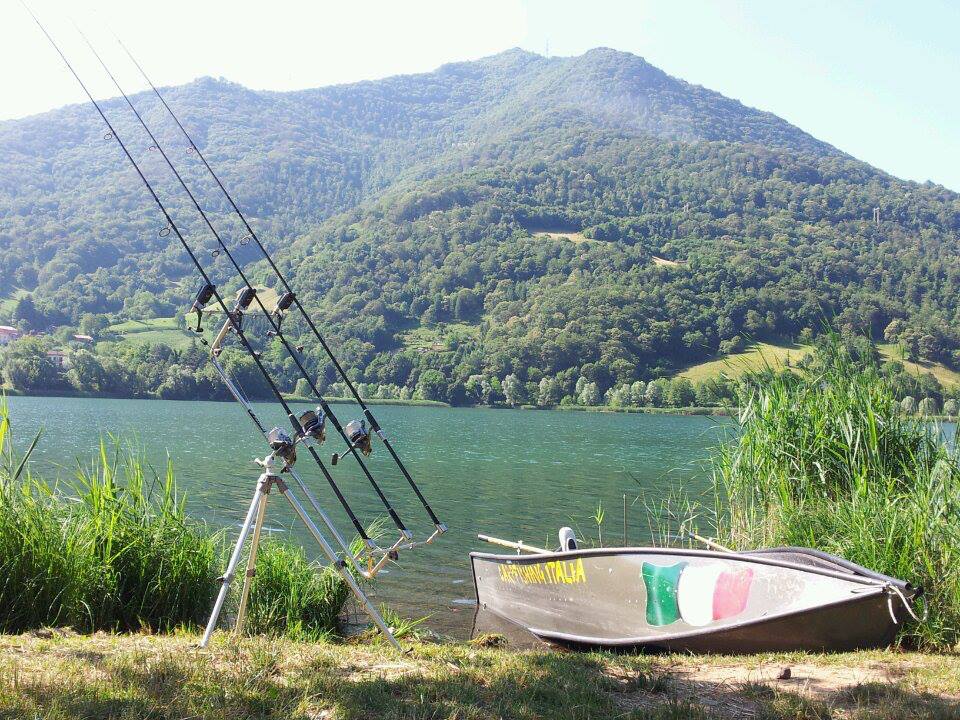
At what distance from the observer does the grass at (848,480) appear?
702 centimetres

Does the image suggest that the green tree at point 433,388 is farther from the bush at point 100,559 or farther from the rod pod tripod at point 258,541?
the rod pod tripod at point 258,541

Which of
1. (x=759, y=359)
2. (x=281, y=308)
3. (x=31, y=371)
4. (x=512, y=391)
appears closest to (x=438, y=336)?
(x=512, y=391)

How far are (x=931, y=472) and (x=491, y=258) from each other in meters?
132

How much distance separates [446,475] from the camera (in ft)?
101

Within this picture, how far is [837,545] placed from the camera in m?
7.73

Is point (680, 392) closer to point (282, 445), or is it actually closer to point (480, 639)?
point (480, 639)

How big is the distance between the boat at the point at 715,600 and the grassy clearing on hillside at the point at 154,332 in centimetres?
8935

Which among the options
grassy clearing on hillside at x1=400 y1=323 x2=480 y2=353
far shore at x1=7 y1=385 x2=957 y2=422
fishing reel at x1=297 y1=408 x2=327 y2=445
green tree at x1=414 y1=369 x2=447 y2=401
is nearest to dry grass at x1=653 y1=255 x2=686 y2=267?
grassy clearing on hillside at x1=400 y1=323 x2=480 y2=353

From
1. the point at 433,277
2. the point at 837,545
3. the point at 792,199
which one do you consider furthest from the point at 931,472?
the point at 792,199

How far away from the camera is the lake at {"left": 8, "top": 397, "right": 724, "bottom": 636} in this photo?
48.3ft

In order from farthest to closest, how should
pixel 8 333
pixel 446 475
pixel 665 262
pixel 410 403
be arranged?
pixel 665 262, pixel 8 333, pixel 410 403, pixel 446 475

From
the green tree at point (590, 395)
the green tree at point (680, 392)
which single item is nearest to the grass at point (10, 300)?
the green tree at point (590, 395)

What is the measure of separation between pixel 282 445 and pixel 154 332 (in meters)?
105

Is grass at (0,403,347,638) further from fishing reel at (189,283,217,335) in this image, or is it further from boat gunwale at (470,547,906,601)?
boat gunwale at (470,547,906,601)
